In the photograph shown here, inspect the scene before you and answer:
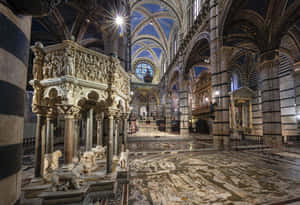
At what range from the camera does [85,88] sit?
368 cm

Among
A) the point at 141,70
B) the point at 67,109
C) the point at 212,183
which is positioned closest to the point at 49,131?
the point at 67,109

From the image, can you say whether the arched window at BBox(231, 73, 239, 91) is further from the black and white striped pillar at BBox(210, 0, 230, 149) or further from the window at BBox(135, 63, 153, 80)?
the window at BBox(135, 63, 153, 80)

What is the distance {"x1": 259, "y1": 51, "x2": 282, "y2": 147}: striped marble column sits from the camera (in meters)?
10.2

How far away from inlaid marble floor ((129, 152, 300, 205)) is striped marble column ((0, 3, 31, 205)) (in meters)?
2.73

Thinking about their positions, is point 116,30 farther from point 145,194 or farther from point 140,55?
point 140,55

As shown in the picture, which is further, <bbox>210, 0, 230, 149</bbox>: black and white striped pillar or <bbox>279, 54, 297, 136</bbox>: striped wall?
<bbox>279, 54, 297, 136</bbox>: striped wall

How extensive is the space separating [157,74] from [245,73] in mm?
21202

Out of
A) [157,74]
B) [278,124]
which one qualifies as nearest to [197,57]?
[278,124]

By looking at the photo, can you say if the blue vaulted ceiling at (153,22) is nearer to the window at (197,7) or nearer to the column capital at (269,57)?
the window at (197,7)

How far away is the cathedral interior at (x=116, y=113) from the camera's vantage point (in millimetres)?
1195

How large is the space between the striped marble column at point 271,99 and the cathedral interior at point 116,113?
0.07 m

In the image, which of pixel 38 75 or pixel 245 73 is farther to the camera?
pixel 245 73

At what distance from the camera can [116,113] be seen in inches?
173

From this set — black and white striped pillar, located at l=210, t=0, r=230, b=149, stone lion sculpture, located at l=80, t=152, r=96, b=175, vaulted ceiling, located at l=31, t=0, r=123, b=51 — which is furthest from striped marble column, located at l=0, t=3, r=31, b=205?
black and white striped pillar, located at l=210, t=0, r=230, b=149
